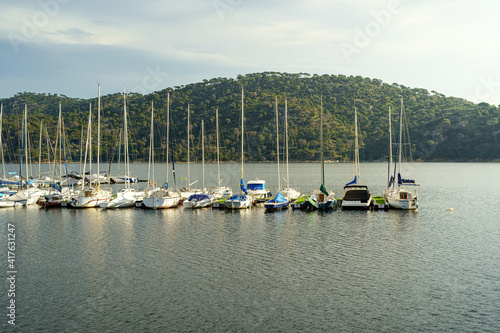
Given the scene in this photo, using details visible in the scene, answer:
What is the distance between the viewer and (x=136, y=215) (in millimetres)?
60750

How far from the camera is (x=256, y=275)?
31938mm

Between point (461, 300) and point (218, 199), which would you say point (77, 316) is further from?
point (218, 199)

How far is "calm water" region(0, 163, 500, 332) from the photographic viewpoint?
23.9 m

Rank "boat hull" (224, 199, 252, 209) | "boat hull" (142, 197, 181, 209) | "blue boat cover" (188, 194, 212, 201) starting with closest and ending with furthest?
"boat hull" (224, 199, 252, 209), "boat hull" (142, 197, 181, 209), "blue boat cover" (188, 194, 212, 201)

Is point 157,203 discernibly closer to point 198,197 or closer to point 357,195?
point 198,197

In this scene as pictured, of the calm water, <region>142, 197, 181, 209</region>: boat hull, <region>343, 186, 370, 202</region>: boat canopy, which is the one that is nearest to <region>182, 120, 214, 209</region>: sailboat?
<region>142, 197, 181, 209</region>: boat hull

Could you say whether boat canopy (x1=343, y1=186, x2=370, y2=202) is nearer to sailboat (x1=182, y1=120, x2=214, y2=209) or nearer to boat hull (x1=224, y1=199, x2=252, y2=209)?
boat hull (x1=224, y1=199, x2=252, y2=209)

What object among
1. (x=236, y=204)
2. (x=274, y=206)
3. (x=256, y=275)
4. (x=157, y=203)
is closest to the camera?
(x=256, y=275)

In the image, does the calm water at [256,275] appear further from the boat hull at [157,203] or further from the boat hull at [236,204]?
the boat hull at [157,203]

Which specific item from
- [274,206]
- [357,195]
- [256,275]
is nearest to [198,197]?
[274,206]

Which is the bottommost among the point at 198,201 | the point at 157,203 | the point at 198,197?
the point at 157,203

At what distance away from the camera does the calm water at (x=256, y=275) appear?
23.9 meters

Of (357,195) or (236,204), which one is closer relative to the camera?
(236,204)

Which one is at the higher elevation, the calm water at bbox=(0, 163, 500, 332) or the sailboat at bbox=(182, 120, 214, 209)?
the sailboat at bbox=(182, 120, 214, 209)
